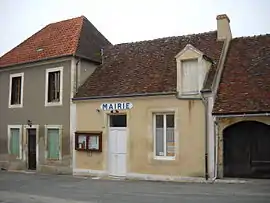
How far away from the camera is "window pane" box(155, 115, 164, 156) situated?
57.1 ft

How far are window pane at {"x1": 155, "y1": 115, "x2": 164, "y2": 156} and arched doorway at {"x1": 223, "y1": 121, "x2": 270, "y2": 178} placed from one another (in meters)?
2.71

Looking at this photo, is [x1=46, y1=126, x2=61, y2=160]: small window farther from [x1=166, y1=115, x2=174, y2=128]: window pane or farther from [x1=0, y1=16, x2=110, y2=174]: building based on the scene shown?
[x1=166, y1=115, x2=174, y2=128]: window pane

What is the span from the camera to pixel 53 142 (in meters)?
21.0

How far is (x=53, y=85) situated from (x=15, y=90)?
3180mm

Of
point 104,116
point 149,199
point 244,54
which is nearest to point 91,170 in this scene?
point 104,116

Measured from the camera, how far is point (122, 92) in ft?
60.4

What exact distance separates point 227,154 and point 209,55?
450cm

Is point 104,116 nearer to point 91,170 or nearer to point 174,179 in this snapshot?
point 91,170

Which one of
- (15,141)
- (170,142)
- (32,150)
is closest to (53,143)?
(32,150)

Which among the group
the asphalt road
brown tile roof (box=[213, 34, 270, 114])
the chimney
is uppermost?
the chimney

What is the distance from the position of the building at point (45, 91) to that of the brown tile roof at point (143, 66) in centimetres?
92

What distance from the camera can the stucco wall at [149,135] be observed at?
16344 millimetres

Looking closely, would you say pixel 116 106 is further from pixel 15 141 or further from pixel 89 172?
pixel 15 141

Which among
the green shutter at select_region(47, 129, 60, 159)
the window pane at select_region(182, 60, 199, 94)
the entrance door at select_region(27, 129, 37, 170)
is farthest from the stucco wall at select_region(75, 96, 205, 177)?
the entrance door at select_region(27, 129, 37, 170)
